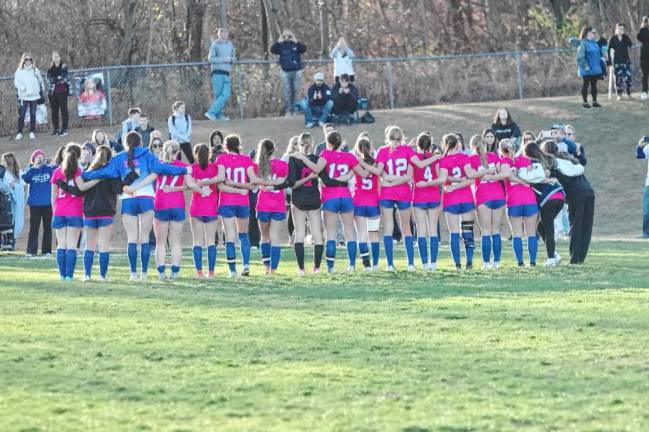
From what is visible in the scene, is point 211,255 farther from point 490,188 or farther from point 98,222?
point 490,188

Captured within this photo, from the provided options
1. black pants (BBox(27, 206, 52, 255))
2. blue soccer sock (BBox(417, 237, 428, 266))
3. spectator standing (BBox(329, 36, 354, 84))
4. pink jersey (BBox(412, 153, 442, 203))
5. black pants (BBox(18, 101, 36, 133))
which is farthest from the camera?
spectator standing (BBox(329, 36, 354, 84))

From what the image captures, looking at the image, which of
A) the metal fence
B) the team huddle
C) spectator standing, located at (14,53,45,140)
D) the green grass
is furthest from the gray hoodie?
the green grass

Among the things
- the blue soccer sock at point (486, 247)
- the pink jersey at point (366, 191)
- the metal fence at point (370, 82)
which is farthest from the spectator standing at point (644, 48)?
the pink jersey at point (366, 191)

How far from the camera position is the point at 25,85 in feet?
105

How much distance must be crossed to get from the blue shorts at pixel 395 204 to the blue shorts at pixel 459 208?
0.54 m

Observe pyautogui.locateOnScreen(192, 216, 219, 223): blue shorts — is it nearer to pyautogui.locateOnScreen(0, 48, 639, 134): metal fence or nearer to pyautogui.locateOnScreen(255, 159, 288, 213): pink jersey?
pyautogui.locateOnScreen(255, 159, 288, 213): pink jersey

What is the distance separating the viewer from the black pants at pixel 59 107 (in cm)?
3291

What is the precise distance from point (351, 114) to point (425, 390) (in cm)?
2332

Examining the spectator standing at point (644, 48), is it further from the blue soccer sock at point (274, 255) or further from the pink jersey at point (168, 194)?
the pink jersey at point (168, 194)

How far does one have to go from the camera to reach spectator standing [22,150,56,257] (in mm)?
24312

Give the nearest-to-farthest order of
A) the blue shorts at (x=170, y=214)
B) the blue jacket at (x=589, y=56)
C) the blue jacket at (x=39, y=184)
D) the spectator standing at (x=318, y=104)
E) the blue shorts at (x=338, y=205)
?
1. the blue shorts at (x=170, y=214)
2. the blue shorts at (x=338, y=205)
3. the blue jacket at (x=39, y=184)
4. the spectator standing at (x=318, y=104)
5. the blue jacket at (x=589, y=56)

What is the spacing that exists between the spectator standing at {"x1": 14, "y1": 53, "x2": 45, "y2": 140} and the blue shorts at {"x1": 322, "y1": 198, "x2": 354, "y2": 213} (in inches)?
557

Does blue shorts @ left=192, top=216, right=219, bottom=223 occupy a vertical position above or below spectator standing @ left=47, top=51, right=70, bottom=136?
below

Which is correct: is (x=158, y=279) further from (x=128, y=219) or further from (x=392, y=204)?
(x=392, y=204)
